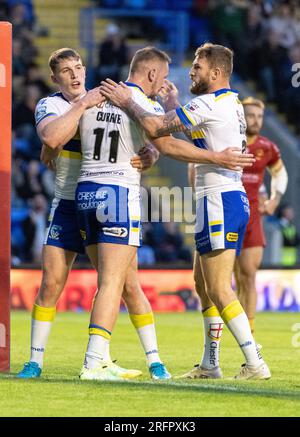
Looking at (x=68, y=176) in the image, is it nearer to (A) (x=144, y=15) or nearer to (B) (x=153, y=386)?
(B) (x=153, y=386)

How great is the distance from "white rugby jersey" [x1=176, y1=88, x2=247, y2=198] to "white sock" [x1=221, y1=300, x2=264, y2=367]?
0.86 meters

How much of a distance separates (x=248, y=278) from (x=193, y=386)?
4.25 metres

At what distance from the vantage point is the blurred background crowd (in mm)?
19703

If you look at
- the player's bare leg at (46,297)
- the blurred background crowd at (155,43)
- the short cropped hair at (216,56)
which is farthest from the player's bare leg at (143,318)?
the blurred background crowd at (155,43)

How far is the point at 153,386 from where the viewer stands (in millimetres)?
7750

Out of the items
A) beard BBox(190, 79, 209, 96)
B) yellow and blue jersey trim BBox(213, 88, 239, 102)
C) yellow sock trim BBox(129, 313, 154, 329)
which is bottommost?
yellow sock trim BBox(129, 313, 154, 329)

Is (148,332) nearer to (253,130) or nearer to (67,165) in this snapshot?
(67,165)

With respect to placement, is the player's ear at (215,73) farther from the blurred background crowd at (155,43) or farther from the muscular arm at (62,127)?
the blurred background crowd at (155,43)

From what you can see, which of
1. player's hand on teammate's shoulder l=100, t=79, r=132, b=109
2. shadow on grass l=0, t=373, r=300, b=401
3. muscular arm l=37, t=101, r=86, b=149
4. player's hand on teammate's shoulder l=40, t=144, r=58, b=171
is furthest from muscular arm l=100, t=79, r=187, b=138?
shadow on grass l=0, t=373, r=300, b=401

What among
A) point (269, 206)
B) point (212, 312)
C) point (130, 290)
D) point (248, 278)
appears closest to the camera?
point (130, 290)

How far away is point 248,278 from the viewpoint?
12.0 m

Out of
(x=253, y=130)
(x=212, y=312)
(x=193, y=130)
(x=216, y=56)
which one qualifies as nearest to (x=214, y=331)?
(x=212, y=312)

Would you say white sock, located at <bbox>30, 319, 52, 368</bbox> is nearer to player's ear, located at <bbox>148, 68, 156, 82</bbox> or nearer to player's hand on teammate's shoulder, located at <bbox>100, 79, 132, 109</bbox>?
player's hand on teammate's shoulder, located at <bbox>100, 79, 132, 109</bbox>
